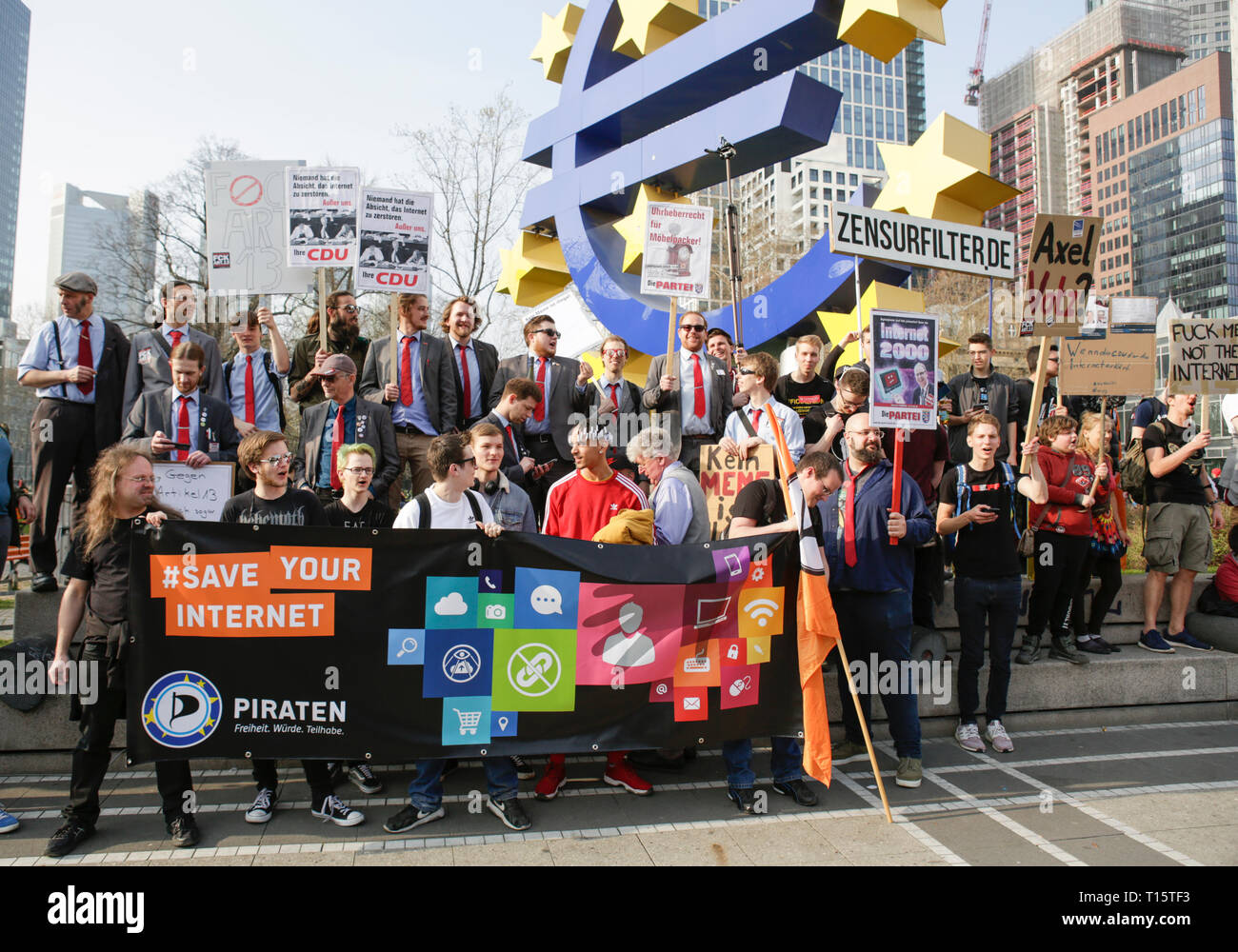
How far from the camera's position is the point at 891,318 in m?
5.83

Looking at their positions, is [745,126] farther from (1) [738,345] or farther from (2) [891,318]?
(2) [891,318]

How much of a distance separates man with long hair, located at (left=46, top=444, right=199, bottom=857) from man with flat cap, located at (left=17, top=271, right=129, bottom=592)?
5.48 feet

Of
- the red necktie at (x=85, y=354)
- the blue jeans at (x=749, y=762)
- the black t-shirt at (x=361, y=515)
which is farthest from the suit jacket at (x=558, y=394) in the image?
the blue jeans at (x=749, y=762)

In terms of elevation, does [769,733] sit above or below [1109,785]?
above

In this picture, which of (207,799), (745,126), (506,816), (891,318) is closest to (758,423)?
(891,318)

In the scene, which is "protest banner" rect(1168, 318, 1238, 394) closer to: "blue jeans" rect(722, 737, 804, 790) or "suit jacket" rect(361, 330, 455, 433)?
"blue jeans" rect(722, 737, 804, 790)

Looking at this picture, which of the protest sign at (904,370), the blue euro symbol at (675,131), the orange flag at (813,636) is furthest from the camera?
the blue euro symbol at (675,131)

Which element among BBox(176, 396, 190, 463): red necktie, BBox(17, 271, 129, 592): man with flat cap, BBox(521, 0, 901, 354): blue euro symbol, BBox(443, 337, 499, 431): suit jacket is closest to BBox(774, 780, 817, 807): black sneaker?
BBox(443, 337, 499, 431): suit jacket

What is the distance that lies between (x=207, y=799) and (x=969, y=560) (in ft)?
16.2

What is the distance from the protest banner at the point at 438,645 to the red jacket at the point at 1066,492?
9.77 feet

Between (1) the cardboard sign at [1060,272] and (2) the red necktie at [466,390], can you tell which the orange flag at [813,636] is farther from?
(2) the red necktie at [466,390]

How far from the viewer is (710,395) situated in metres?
7.71

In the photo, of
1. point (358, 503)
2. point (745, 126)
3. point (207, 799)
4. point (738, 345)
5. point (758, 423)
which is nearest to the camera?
point (207, 799)

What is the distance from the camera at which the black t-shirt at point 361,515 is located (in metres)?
5.26
